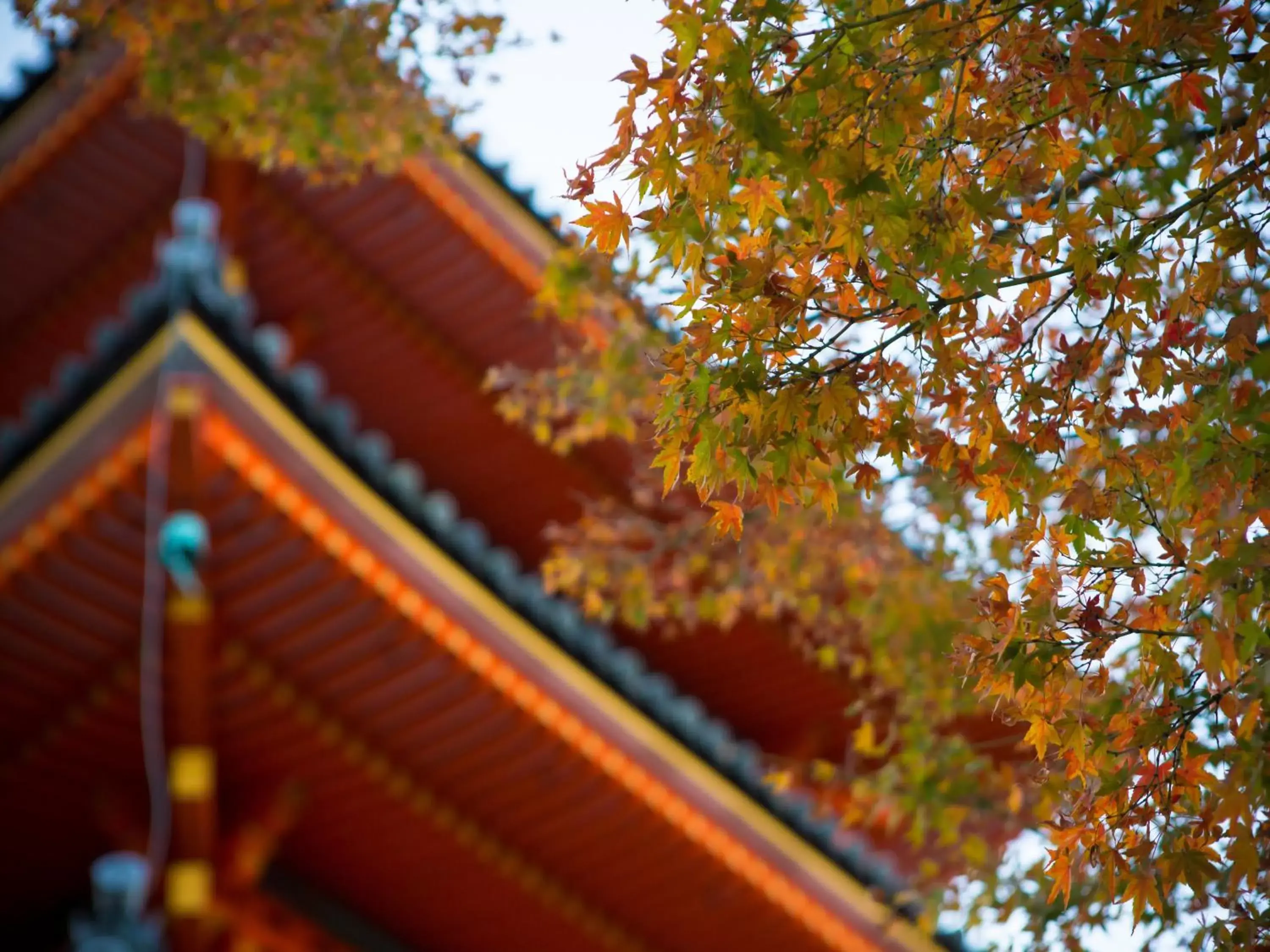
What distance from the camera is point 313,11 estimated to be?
16.8ft

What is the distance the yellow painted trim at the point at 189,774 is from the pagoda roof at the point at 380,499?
3.30ft

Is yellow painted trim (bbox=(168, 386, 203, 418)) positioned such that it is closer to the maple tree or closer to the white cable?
the white cable

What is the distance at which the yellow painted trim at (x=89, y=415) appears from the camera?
498 cm

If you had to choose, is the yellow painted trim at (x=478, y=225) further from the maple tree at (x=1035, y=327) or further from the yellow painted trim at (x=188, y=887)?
the maple tree at (x=1035, y=327)

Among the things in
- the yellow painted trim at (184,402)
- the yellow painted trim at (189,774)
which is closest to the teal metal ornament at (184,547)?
the yellow painted trim at (184,402)

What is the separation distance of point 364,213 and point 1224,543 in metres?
6.23

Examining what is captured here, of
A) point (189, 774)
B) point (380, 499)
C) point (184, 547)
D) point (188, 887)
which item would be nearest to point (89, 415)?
point (184, 547)

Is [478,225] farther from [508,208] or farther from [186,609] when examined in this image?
[186,609]

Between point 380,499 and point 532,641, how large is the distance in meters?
0.81

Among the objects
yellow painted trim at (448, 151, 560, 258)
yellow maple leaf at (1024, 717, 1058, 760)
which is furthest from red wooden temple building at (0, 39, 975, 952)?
yellow maple leaf at (1024, 717, 1058, 760)

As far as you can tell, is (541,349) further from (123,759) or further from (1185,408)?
A: (1185,408)

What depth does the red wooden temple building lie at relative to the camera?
4957 millimetres

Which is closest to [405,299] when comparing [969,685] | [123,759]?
[123,759]

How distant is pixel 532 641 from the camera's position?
18.0 feet
